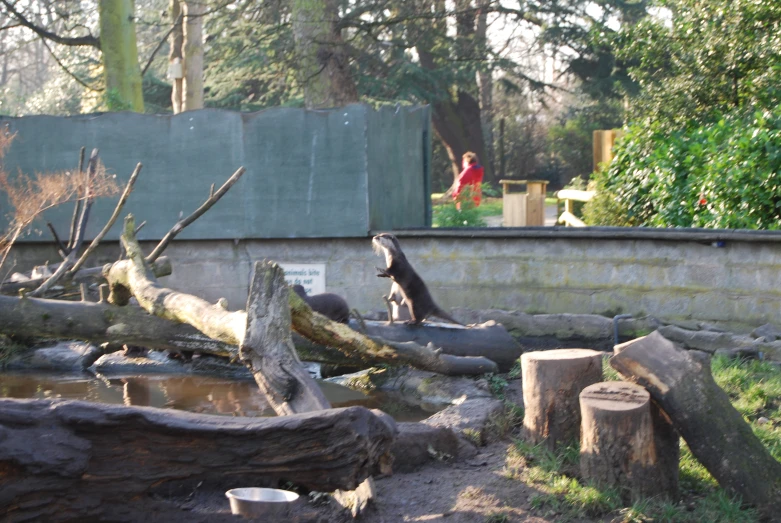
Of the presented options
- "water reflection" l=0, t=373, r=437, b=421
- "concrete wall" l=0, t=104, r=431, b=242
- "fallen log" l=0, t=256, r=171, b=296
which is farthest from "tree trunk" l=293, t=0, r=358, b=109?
"water reflection" l=0, t=373, r=437, b=421

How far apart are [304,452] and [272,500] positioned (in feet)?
1.49

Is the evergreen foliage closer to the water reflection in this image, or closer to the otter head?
the otter head

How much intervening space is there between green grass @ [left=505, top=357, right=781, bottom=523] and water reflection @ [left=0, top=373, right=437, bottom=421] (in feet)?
7.27

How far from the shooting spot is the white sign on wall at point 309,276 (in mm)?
11555

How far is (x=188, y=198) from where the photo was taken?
39.1ft

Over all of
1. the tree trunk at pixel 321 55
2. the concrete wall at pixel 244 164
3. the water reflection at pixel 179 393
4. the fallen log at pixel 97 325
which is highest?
the tree trunk at pixel 321 55

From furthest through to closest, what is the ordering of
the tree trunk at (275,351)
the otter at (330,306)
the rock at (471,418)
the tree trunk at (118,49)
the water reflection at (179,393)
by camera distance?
the tree trunk at (118,49), the otter at (330,306), the water reflection at (179,393), the rock at (471,418), the tree trunk at (275,351)

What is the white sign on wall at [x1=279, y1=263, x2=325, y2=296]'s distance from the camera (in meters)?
11.6

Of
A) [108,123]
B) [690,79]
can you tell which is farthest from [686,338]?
[108,123]

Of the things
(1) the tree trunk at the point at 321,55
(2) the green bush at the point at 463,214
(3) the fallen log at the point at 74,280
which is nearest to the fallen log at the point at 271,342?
(3) the fallen log at the point at 74,280

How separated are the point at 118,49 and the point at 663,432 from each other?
15.9 metres

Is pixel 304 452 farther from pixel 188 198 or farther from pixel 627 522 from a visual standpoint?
pixel 188 198

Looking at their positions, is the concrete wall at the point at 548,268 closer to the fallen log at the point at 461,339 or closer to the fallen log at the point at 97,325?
the fallen log at the point at 461,339

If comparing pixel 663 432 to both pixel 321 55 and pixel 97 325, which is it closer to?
pixel 97 325
